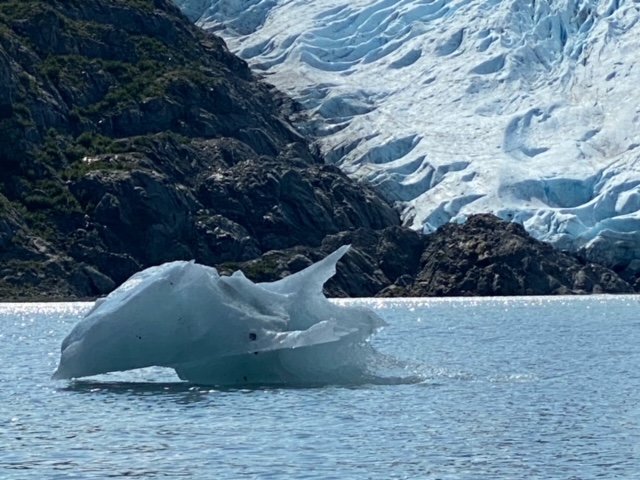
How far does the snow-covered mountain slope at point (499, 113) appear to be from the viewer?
165000mm

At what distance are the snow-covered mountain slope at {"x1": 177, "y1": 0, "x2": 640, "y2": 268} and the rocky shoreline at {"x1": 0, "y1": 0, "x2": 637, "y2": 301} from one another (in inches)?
251

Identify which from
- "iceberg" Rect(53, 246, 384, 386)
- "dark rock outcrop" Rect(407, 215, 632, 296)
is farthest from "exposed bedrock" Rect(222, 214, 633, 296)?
"iceberg" Rect(53, 246, 384, 386)

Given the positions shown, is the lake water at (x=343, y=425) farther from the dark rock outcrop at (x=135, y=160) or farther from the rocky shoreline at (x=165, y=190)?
the rocky shoreline at (x=165, y=190)

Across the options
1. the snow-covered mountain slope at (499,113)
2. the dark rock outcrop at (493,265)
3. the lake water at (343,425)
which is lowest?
the dark rock outcrop at (493,265)

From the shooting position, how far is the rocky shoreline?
137 meters

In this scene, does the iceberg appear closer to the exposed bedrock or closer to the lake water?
the lake water

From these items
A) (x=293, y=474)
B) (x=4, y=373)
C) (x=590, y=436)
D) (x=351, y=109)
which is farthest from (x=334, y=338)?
(x=351, y=109)

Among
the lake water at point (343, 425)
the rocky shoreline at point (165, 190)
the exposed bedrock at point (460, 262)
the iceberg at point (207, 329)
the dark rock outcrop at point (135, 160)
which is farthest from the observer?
the exposed bedrock at point (460, 262)

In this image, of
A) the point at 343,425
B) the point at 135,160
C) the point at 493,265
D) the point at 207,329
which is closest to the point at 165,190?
the point at 135,160

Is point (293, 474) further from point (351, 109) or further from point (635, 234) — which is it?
point (351, 109)

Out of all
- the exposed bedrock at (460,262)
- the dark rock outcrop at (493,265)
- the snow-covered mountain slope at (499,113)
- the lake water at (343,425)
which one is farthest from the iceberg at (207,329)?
the snow-covered mountain slope at (499,113)

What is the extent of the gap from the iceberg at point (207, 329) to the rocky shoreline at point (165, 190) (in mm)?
82772

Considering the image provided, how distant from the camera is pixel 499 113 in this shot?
602 feet

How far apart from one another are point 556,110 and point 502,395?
138 meters
